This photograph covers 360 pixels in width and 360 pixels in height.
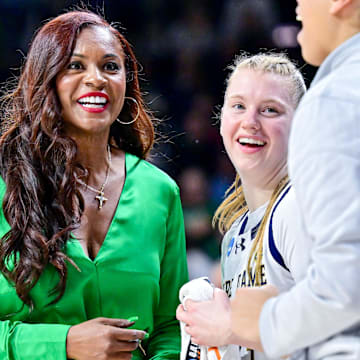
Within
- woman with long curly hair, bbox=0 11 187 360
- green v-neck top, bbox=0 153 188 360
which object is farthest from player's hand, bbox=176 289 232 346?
green v-neck top, bbox=0 153 188 360

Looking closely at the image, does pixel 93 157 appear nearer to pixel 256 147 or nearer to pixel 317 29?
pixel 256 147

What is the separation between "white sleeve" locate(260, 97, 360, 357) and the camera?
37.7 inches

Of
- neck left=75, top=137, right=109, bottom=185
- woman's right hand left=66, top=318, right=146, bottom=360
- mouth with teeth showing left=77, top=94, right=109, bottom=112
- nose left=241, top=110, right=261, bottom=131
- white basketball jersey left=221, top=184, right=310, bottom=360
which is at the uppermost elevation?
mouth with teeth showing left=77, top=94, right=109, bottom=112

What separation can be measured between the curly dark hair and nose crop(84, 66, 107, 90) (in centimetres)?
8

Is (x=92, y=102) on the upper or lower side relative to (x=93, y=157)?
upper

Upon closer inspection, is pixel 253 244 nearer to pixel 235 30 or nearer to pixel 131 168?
pixel 131 168

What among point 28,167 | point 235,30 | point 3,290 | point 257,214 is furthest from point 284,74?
point 235,30

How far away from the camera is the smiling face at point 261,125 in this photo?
1.73 meters

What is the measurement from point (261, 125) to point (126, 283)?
666 millimetres

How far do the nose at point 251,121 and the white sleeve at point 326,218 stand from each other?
70cm

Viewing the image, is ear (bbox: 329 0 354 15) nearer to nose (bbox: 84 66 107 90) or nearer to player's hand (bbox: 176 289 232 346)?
player's hand (bbox: 176 289 232 346)

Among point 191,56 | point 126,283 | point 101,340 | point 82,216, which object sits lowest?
point 101,340

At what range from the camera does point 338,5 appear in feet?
3.61

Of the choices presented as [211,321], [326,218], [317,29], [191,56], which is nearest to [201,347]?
[211,321]
